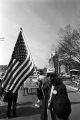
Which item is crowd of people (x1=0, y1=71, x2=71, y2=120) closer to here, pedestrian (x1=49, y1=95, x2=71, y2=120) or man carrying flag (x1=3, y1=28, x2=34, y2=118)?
pedestrian (x1=49, y1=95, x2=71, y2=120)

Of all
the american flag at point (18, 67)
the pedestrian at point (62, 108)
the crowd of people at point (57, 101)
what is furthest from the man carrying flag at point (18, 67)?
the pedestrian at point (62, 108)

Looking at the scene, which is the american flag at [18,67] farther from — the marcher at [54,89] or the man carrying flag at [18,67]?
the marcher at [54,89]

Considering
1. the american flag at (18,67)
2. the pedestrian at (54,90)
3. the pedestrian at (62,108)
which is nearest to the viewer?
the pedestrian at (62,108)

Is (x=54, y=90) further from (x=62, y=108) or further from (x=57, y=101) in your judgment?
(x=62, y=108)

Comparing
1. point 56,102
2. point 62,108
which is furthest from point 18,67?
point 62,108

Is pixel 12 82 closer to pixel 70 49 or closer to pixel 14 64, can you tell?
pixel 14 64

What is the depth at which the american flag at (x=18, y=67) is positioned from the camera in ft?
23.9

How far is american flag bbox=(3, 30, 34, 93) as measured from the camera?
730 centimetres

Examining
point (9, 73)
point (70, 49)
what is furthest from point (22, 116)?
point (70, 49)

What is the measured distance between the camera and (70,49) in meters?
55.9

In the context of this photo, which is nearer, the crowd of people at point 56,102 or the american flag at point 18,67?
the crowd of people at point 56,102

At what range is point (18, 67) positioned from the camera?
7.53 metres

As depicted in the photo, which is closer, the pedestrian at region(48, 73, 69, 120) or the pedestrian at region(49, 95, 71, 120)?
the pedestrian at region(49, 95, 71, 120)

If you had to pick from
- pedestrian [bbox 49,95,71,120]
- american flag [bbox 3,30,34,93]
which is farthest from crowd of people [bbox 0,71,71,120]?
american flag [bbox 3,30,34,93]
